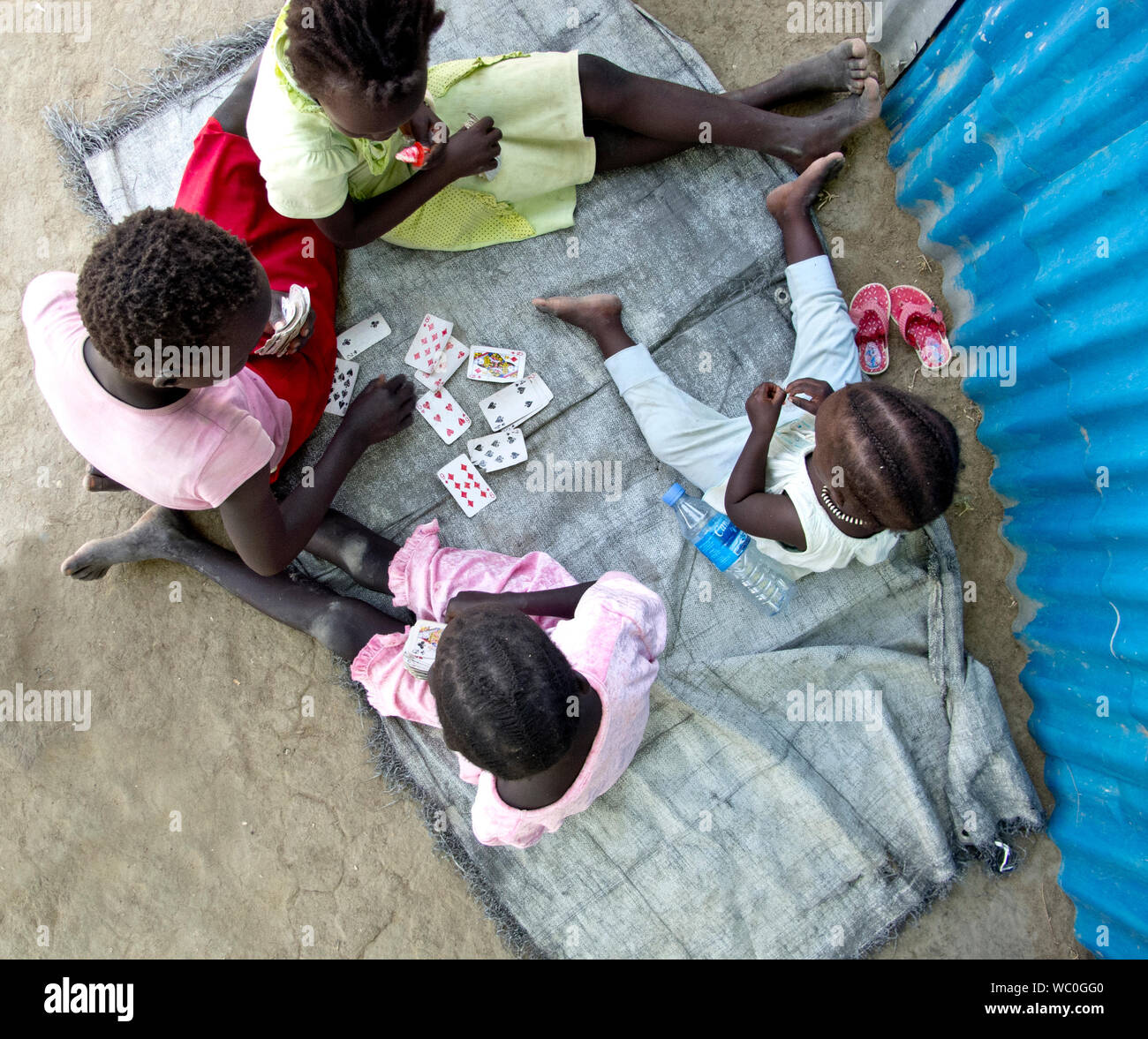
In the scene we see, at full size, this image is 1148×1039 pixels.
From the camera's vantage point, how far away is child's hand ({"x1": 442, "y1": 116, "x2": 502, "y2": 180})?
2.72m

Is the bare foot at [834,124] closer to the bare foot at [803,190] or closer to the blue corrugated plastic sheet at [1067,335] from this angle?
the bare foot at [803,190]

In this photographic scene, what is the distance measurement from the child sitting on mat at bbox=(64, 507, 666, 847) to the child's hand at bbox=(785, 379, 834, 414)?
0.82 metres

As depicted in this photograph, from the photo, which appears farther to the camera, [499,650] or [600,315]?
[600,315]

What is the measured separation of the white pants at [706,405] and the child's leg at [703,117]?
1.51 feet

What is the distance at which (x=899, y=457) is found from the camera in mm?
2316

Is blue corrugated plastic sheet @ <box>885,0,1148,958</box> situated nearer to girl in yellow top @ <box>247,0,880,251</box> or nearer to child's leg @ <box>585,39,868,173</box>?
child's leg @ <box>585,39,868,173</box>

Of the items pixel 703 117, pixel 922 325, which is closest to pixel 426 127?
pixel 703 117

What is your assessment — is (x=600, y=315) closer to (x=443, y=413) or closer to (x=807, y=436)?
(x=443, y=413)

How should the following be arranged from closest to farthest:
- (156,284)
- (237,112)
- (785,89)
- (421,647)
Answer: (156,284) < (421,647) < (237,112) < (785,89)

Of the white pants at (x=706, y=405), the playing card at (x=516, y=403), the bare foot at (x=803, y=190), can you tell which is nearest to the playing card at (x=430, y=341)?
the playing card at (x=516, y=403)

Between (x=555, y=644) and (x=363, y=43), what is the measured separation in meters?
1.57

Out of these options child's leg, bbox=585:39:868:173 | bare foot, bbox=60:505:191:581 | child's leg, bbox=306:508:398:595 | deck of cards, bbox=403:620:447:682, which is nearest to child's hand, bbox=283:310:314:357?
child's leg, bbox=306:508:398:595

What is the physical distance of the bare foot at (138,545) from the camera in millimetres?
3002
